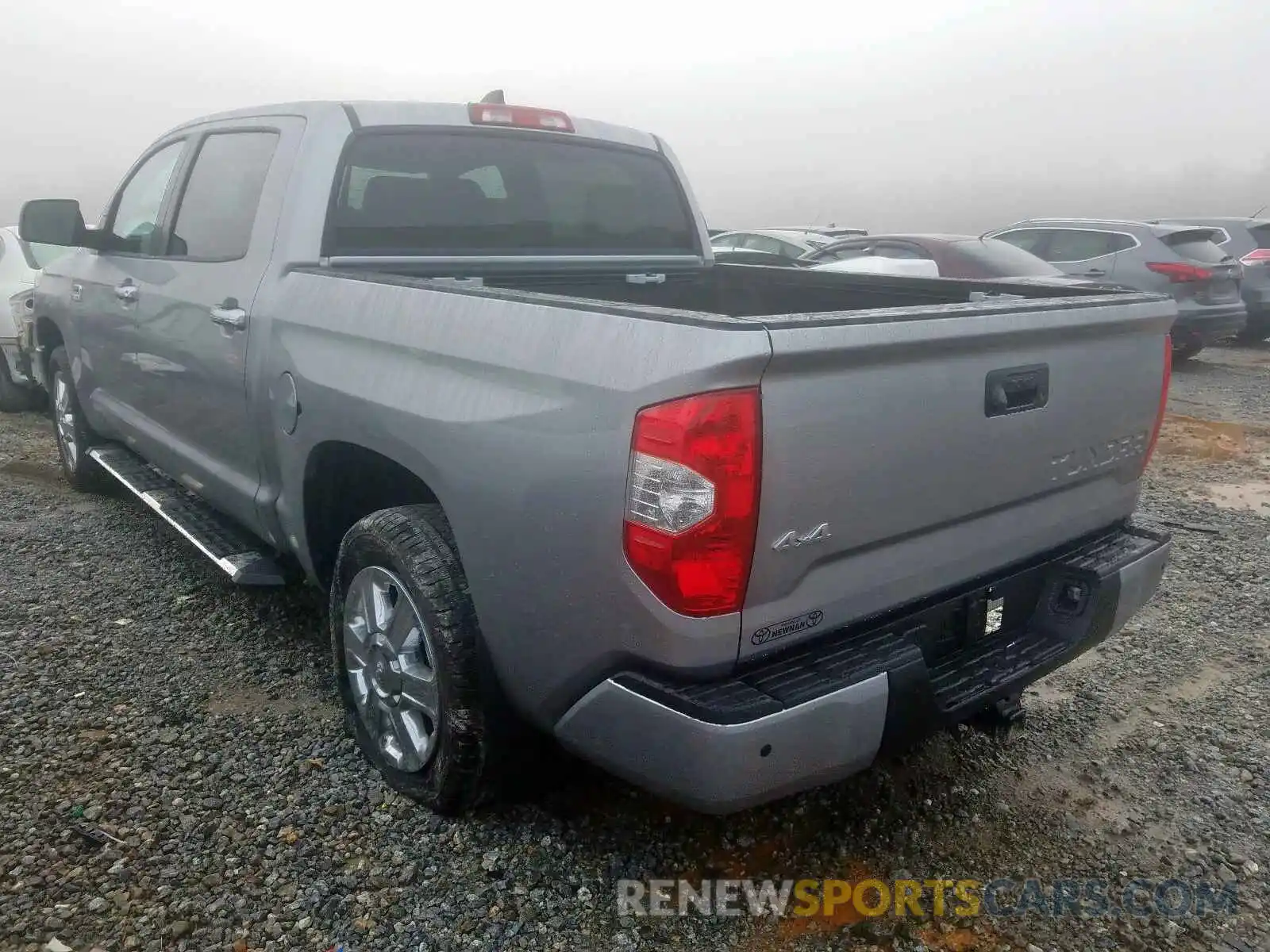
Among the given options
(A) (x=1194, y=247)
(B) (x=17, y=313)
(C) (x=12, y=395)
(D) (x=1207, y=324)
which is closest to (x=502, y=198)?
(B) (x=17, y=313)

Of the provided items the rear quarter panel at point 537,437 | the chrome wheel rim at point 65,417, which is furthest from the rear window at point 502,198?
the chrome wheel rim at point 65,417

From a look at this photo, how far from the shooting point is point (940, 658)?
2.37m

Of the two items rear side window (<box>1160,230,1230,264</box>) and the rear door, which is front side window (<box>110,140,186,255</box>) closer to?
the rear door

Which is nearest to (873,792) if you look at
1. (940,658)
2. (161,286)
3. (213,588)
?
(940,658)

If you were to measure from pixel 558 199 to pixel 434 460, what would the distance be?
1.73 m

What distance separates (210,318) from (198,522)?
84 cm

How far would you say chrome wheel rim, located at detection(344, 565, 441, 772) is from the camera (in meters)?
2.51

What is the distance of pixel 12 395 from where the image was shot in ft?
25.2

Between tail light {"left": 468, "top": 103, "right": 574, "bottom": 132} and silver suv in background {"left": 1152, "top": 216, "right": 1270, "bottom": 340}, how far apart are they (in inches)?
386

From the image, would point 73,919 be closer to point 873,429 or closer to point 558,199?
point 873,429

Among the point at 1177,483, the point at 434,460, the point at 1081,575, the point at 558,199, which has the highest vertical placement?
the point at 558,199

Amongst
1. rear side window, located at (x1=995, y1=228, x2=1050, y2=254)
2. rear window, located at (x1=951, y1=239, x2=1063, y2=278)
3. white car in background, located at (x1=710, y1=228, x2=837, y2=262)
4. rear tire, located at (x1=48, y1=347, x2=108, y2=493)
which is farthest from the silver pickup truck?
white car in background, located at (x1=710, y1=228, x2=837, y2=262)

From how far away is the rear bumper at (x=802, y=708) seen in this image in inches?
73.7

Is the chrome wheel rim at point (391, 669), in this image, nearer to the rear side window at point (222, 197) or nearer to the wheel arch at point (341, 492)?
the wheel arch at point (341, 492)
